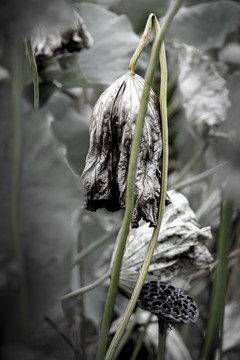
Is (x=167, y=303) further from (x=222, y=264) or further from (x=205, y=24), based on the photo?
(x=205, y=24)

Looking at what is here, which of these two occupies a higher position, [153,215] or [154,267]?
[153,215]

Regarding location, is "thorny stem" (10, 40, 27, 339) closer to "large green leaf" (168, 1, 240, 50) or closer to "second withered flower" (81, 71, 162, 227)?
"second withered flower" (81, 71, 162, 227)

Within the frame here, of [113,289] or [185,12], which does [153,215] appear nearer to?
[113,289]

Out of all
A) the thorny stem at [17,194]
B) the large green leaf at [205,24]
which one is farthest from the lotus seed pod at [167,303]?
the large green leaf at [205,24]

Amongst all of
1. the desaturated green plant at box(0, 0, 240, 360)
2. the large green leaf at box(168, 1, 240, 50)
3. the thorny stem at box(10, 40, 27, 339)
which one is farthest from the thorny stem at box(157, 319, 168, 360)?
the large green leaf at box(168, 1, 240, 50)

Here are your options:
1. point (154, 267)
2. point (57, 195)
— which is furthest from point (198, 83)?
point (57, 195)

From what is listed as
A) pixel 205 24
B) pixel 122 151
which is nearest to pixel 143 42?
pixel 122 151
